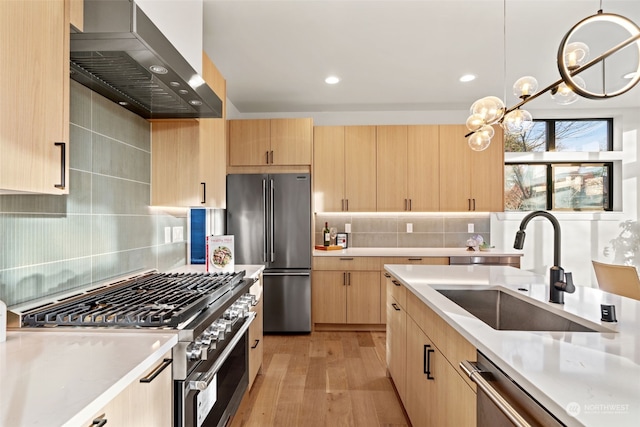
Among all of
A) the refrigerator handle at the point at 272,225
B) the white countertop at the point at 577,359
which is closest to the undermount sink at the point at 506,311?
the white countertop at the point at 577,359

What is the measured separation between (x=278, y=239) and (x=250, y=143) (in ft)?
3.85

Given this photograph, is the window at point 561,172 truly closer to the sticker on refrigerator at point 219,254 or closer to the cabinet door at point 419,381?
the cabinet door at point 419,381

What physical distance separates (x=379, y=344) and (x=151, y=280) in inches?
98.1

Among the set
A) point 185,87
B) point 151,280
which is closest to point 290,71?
point 185,87

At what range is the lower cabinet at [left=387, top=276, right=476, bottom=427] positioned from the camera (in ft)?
4.25

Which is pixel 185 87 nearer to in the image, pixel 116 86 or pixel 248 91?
pixel 116 86

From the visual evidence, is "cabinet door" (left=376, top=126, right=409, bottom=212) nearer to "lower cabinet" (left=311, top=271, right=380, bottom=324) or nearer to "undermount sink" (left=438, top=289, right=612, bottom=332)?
"lower cabinet" (left=311, top=271, right=380, bottom=324)

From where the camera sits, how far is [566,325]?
4.55 feet

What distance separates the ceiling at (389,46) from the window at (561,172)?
420mm

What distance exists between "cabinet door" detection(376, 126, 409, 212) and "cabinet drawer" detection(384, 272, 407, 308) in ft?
5.71

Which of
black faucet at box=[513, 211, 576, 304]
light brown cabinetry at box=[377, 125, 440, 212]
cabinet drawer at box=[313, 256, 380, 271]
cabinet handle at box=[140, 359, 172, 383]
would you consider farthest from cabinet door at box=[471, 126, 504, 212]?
cabinet handle at box=[140, 359, 172, 383]

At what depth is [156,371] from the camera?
1058 millimetres

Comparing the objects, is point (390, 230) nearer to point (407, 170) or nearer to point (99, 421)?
point (407, 170)

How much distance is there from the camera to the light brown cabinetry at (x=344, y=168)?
432 centimetres
